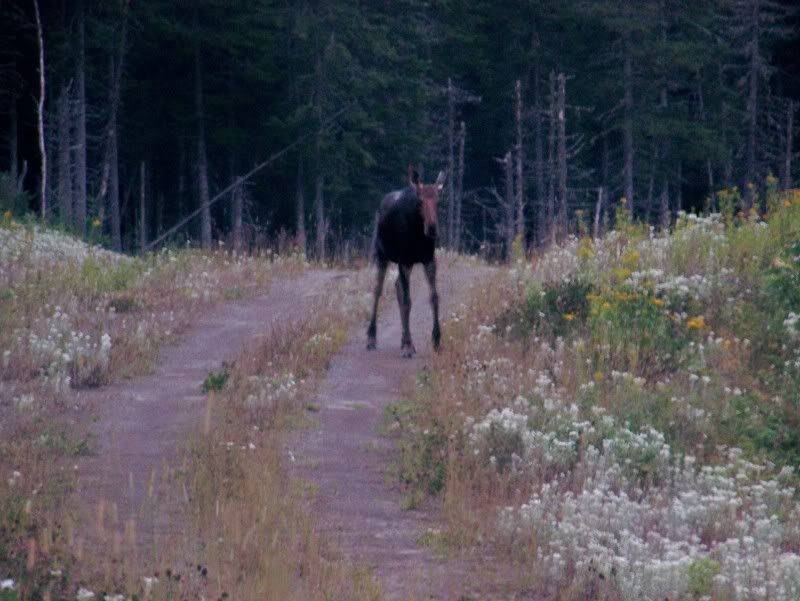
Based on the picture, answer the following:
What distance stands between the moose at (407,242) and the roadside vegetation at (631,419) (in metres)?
0.63

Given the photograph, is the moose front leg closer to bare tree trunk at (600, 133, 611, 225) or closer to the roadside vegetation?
the roadside vegetation

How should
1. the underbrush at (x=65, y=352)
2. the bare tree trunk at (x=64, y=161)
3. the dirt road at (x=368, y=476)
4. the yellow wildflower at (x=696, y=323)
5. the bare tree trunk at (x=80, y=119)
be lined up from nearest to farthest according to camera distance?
1. the underbrush at (x=65, y=352)
2. the dirt road at (x=368, y=476)
3. the yellow wildflower at (x=696, y=323)
4. the bare tree trunk at (x=64, y=161)
5. the bare tree trunk at (x=80, y=119)

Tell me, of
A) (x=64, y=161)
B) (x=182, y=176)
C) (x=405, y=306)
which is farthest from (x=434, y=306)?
(x=182, y=176)

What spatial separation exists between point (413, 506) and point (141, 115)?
34.7 meters

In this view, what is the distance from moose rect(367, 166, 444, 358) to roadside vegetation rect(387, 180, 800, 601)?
625 millimetres

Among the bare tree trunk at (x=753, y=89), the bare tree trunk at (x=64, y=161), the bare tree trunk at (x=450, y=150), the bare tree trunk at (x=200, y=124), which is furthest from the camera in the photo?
the bare tree trunk at (x=450, y=150)

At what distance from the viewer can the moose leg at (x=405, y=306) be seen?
591 inches

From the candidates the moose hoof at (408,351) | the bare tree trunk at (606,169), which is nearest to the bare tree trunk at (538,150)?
the bare tree trunk at (606,169)

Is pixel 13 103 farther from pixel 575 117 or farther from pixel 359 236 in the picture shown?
pixel 575 117

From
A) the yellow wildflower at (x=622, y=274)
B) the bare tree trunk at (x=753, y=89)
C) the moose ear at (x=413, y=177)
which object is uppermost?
the bare tree trunk at (x=753, y=89)

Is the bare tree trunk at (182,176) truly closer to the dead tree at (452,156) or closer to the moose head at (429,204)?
the dead tree at (452,156)

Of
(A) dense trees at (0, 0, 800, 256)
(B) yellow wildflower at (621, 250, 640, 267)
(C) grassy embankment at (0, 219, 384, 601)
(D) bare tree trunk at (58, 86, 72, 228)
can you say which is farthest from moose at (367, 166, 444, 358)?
(D) bare tree trunk at (58, 86, 72, 228)

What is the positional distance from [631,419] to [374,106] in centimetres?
3223

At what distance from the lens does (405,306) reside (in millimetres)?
15469
